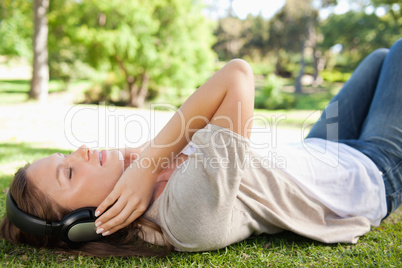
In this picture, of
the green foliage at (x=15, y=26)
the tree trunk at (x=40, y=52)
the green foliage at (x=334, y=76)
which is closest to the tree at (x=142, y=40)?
the green foliage at (x=15, y=26)

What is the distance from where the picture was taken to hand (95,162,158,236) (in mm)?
1779

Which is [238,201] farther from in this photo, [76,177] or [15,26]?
[15,26]

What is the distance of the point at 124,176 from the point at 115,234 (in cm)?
39

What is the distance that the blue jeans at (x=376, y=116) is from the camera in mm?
2301

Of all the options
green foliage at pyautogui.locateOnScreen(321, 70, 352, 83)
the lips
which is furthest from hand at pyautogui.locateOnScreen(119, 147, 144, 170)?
green foliage at pyautogui.locateOnScreen(321, 70, 352, 83)

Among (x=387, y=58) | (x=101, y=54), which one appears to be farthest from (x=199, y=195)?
(x=101, y=54)

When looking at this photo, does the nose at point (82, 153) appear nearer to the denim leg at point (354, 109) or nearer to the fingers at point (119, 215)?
the fingers at point (119, 215)

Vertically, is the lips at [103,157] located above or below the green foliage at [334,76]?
below

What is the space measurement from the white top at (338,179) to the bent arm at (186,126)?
0.40m

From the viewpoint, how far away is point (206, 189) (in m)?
1.66

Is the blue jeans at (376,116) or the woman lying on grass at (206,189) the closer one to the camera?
the woman lying on grass at (206,189)

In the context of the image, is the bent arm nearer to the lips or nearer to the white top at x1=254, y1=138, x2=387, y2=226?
the lips

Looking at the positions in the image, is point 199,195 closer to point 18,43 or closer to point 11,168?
point 11,168

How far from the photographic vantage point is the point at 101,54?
57.9 ft
